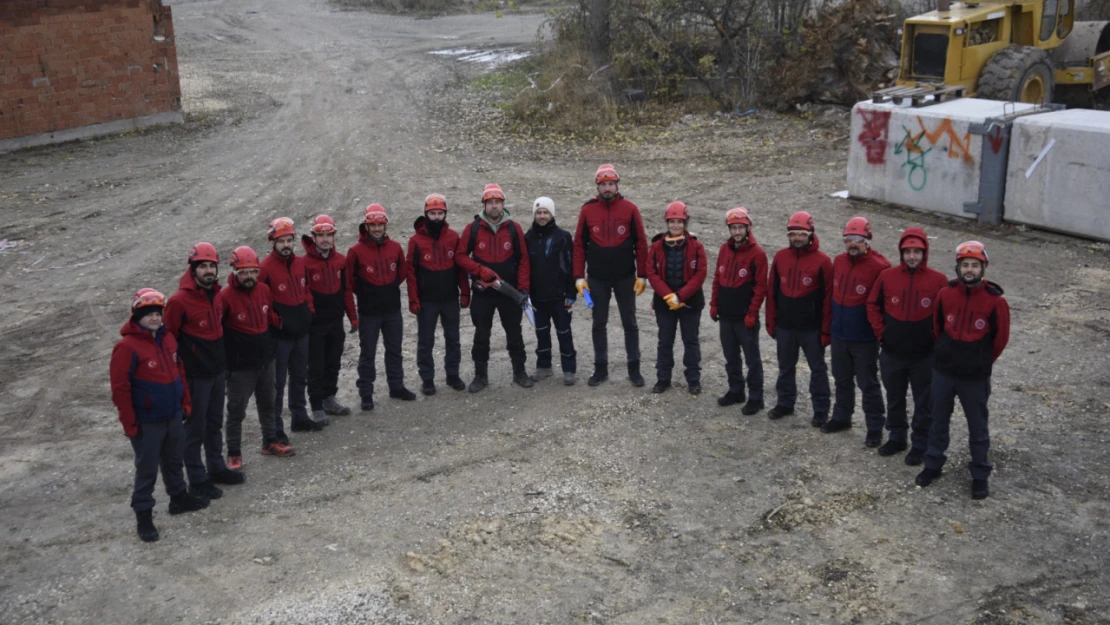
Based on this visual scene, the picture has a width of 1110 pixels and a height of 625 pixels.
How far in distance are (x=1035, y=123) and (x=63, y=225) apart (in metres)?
14.1

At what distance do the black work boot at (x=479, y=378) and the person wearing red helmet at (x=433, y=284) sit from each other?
0.13 metres

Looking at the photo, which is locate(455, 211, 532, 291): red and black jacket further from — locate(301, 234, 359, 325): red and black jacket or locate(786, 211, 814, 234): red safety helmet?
locate(786, 211, 814, 234): red safety helmet

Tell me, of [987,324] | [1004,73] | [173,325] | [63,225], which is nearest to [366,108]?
[63,225]

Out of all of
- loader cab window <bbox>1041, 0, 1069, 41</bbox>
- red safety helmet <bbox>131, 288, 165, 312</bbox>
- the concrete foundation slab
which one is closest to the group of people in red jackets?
red safety helmet <bbox>131, 288, 165, 312</bbox>

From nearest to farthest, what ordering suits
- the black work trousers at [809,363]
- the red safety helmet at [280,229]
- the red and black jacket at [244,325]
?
the red and black jacket at [244,325]
the red safety helmet at [280,229]
the black work trousers at [809,363]

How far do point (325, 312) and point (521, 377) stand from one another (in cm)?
205

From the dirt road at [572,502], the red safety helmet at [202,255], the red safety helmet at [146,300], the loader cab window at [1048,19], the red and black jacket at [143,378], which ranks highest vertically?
the loader cab window at [1048,19]

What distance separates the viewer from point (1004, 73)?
1788 cm

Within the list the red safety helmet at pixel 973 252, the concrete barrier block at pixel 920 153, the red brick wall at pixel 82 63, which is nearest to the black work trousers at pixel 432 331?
the red safety helmet at pixel 973 252

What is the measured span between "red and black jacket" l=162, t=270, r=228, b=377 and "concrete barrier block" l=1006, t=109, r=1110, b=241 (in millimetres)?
10871

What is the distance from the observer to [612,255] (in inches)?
382

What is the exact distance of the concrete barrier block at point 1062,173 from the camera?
13.4 metres

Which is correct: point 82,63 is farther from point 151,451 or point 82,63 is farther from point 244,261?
point 151,451

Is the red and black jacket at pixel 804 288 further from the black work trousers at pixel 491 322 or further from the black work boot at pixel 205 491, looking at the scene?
the black work boot at pixel 205 491
